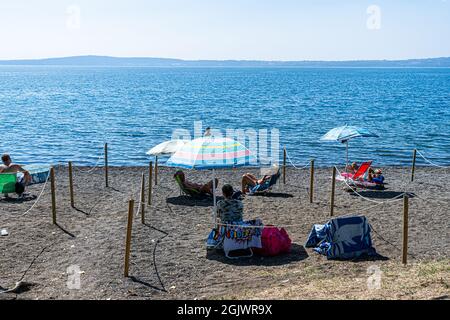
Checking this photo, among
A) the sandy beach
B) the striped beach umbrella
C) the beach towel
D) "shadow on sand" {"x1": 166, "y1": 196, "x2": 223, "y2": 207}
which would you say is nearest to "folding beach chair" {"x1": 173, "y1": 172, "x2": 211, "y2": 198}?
"shadow on sand" {"x1": 166, "y1": 196, "x2": 223, "y2": 207}

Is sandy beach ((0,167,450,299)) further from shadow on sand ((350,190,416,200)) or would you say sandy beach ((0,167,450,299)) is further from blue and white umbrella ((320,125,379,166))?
blue and white umbrella ((320,125,379,166))

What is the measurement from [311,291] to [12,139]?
34.5 m

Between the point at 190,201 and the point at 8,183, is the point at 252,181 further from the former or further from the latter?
the point at 8,183

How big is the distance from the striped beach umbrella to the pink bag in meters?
1.75

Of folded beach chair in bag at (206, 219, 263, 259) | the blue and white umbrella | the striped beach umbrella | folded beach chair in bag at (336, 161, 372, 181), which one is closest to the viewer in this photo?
folded beach chair in bag at (206, 219, 263, 259)

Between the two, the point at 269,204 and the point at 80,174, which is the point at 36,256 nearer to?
the point at 269,204

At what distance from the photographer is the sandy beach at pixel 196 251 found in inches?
351

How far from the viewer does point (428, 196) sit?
16453 millimetres

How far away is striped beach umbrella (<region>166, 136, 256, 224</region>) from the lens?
11977 mm

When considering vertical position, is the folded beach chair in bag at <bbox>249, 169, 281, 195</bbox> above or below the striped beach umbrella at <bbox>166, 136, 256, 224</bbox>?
below

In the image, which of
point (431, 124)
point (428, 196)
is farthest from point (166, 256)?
point (431, 124)

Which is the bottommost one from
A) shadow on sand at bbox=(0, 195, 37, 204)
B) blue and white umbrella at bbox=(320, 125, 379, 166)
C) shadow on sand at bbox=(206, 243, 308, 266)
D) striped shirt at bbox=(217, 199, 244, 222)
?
shadow on sand at bbox=(0, 195, 37, 204)

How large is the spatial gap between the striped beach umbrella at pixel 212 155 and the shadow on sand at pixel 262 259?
6.09ft

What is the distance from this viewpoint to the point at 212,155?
39.8ft
